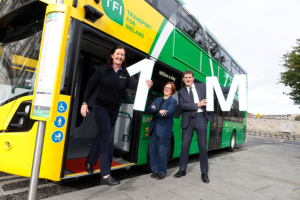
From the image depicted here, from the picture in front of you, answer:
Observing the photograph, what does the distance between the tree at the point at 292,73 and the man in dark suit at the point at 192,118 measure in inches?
540

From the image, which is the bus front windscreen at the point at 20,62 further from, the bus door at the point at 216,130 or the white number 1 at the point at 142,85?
the bus door at the point at 216,130

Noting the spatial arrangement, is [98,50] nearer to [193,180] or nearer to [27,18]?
[27,18]

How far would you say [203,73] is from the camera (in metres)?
5.89

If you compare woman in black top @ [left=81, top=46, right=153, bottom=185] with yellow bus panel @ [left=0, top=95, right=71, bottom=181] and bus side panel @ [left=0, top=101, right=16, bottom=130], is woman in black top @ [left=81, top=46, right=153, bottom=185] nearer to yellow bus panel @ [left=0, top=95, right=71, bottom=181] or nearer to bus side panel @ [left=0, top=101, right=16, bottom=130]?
yellow bus panel @ [left=0, top=95, right=71, bottom=181]

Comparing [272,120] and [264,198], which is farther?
[272,120]

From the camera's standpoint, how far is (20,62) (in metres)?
2.81

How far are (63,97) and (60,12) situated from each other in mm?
1147

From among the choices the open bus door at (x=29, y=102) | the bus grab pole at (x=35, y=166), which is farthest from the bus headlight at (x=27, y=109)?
the bus grab pole at (x=35, y=166)

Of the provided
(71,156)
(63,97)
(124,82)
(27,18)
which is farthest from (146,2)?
(71,156)

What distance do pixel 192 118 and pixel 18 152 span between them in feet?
8.93

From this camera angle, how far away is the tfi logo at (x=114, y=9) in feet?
9.88

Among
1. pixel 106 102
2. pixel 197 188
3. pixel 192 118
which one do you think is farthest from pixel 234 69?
pixel 106 102

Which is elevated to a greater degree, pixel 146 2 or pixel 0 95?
pixel 146 2

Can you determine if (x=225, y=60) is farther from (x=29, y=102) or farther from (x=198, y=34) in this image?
(x=29, y=102)
